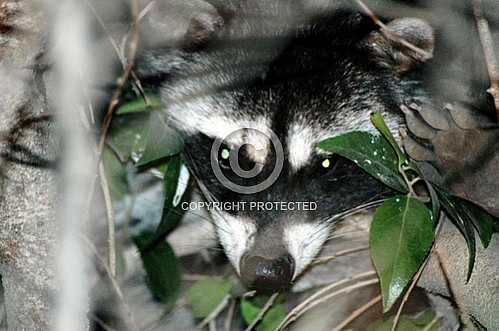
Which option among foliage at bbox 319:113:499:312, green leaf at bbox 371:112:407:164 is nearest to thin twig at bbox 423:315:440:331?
foliage at bbox 319:113:499:312

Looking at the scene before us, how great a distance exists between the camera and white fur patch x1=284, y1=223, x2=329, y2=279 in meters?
2.22

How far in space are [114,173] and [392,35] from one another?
3.27 feet

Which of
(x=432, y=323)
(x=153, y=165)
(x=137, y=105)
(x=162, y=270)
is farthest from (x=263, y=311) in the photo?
(x=137, y=105)

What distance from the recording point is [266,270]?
7.04 feet

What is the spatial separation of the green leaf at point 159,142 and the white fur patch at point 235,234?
9.2 inches

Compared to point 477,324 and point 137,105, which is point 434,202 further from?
point 137,105

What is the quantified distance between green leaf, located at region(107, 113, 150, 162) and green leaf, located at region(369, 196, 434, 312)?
0.85 metres

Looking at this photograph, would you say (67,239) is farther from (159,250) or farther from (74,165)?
(159,250)

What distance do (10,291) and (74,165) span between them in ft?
2.34

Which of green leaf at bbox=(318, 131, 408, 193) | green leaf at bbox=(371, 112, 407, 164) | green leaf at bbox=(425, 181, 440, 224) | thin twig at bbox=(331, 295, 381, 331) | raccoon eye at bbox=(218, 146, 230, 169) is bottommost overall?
thin twig at bbox=(331, 295, 381, 331)

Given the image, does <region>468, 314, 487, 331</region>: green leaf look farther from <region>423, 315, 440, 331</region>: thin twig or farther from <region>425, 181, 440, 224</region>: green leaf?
<region>425, 181, 440, 224</region>: green leaf

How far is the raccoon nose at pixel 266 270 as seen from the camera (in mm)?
2146

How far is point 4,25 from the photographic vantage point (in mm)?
1763

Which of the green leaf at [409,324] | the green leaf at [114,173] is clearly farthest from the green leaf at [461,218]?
the green leaf at [114,173]
